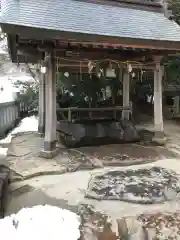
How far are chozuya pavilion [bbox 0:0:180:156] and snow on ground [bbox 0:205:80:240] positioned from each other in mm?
2646

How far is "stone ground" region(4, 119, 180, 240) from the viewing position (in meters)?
3.50

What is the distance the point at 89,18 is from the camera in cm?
646

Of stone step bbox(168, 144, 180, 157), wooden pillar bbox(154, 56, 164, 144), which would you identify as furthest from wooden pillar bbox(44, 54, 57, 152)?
stone step bbox(168, 144, 180, 157)

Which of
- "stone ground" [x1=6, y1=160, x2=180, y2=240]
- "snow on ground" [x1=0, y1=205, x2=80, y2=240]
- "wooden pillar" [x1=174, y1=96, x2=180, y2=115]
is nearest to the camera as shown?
"snow on ground" [x1=0, y1=205, x2=80, y2=240]

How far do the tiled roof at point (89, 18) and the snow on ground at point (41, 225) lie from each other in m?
3.40

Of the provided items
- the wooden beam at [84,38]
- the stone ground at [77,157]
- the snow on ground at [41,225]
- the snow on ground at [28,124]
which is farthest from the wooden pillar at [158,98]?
the snow on ground at [28,124]

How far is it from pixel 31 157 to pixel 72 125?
5.28 feet

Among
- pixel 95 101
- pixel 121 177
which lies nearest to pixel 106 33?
pixel 121 177

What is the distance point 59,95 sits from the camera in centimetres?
1155

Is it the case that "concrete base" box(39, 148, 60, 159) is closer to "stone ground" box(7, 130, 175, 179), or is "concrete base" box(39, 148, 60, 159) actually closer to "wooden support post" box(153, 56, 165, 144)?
"stone ground" box(7, 130, 175, 179)

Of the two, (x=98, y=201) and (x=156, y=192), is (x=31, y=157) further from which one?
(x=156, y=192)

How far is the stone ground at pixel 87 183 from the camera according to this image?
11.5ft

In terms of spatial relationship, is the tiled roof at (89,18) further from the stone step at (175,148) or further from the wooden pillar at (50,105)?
the stone step at (175,148)

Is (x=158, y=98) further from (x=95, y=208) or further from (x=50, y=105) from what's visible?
(x=95, y=208)
